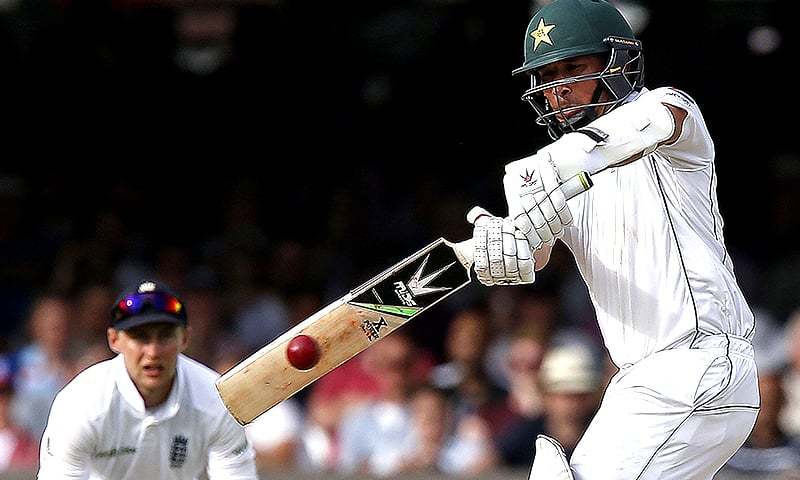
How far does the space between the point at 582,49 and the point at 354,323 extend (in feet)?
2.74

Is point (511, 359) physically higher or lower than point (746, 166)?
lower

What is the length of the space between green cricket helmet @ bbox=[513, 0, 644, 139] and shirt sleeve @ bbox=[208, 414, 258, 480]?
146 centimetres

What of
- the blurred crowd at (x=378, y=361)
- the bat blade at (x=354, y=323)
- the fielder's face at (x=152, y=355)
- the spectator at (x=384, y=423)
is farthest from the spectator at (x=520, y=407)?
the bat blade at (x=354, y=323)

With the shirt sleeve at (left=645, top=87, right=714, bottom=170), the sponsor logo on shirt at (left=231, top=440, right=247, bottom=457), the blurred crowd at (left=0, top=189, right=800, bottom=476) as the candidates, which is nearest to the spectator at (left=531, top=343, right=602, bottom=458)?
the blurred crowd at (left=0, top=189, right=800, bottom=476)

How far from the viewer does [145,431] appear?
14.1 feet

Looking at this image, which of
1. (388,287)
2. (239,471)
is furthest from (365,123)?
(388,287)

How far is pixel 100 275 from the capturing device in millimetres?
6953

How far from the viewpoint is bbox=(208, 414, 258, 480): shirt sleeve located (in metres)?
4.21

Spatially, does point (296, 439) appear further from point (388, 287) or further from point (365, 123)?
point (388, 287)

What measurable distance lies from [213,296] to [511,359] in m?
1.57

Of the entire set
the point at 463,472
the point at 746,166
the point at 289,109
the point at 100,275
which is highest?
the point at 289,109

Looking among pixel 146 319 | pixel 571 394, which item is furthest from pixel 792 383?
pixel 146 319

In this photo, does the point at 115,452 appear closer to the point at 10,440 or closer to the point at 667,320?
the point at 667,320

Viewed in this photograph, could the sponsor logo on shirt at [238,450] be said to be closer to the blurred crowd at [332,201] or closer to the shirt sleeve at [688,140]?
the blurred crowd at [332,201]
